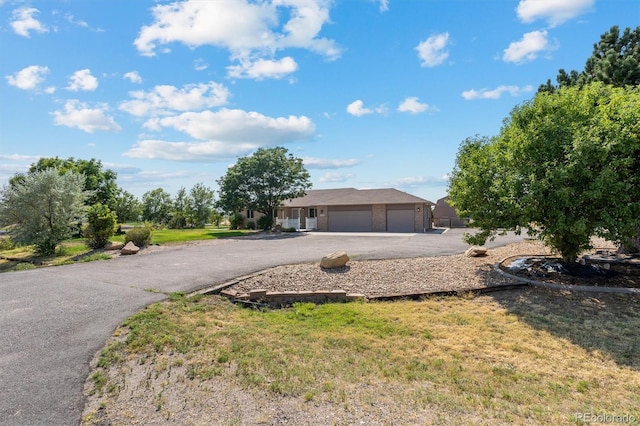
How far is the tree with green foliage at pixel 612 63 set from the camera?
34.6ft

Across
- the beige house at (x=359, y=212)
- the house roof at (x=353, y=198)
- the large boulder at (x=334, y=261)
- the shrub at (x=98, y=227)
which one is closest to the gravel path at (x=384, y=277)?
the large boulder at (x=334, y=261)

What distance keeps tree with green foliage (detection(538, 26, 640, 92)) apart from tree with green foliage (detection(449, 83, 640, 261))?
2387 mm

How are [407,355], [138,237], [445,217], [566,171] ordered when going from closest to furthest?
[407,355] → [566,171] → [138,237] → [445,217]

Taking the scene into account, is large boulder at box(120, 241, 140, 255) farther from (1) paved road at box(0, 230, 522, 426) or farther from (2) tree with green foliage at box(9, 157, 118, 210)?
(2) tree with green foliage at box(9, 157, 118, 210)

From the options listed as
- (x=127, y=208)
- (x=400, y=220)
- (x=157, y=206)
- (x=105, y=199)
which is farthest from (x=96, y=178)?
(x=400, y=220)

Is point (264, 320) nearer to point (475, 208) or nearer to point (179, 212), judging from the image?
point (475, 208)

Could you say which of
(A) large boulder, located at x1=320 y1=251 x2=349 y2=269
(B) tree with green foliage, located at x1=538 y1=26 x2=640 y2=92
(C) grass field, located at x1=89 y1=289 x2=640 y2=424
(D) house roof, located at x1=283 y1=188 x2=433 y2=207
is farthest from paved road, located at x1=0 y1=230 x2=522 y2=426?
(D) house roof, located at x1=283 y1=188 x2=433 y2=207

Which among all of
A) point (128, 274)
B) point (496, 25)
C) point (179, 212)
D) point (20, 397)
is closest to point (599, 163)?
point (496, 25)

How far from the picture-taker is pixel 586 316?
275 inches

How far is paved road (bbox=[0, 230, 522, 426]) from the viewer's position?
3.83 metres

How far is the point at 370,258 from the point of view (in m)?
12.0

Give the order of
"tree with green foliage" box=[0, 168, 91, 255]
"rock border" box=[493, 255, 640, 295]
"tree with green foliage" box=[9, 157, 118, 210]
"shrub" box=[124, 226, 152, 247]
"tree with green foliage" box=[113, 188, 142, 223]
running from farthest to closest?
"tree with green foliage" box=[113, 188, 142, 223]
"tree with green foliage" box=[9, 157, 118, 210]
"shrub" box=[124, 226, 152, 247]
"tree with green foliage" box=[0, 168, 91, 255]
"rock border" box=[493, 255, 640, 295]

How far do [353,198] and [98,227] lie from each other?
20.3 meters

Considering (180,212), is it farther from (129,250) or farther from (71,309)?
(71,309)
